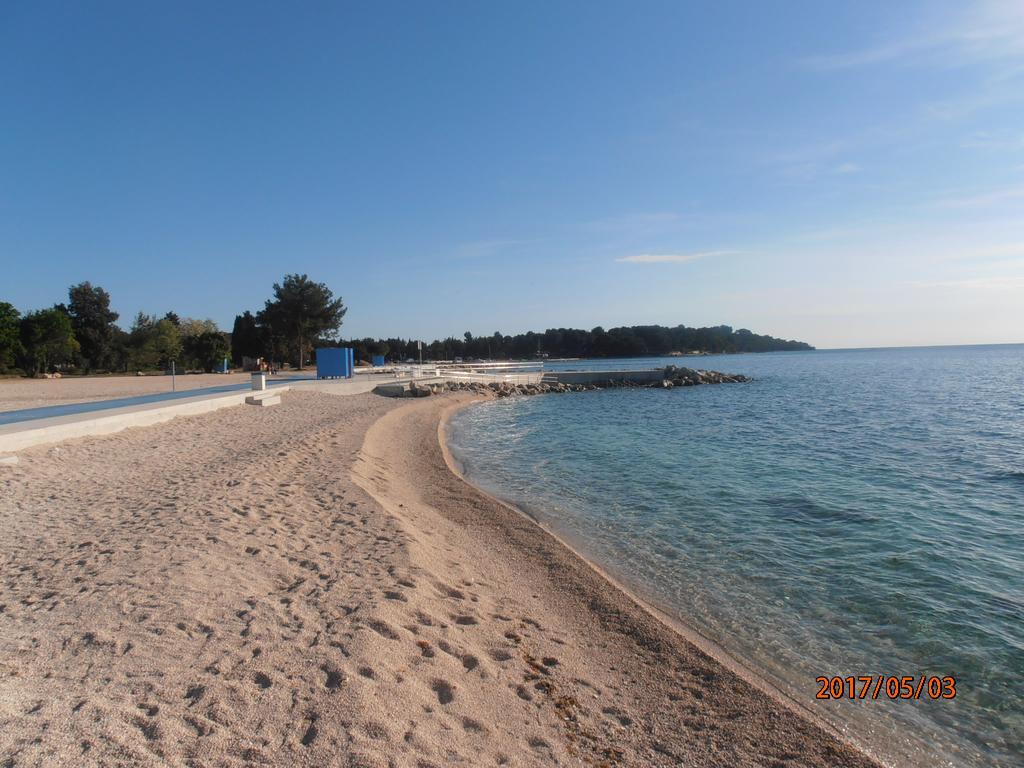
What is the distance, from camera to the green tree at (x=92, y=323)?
52969 mm

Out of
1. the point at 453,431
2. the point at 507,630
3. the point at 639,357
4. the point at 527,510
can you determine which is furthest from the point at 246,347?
the point at 639,357

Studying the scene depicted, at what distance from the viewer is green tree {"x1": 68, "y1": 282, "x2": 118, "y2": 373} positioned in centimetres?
5297

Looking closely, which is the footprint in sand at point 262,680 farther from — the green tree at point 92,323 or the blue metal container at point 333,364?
the green tree at point 92,323

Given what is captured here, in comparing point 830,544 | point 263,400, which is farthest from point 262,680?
point 263,400

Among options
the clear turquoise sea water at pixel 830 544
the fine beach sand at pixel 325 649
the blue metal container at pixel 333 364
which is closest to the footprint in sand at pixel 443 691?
the fine beach sand at pixel 325 649

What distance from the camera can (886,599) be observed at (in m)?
6.47

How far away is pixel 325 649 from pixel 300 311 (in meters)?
55.0

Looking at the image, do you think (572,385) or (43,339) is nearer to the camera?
(43,339)

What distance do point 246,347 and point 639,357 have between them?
102 m

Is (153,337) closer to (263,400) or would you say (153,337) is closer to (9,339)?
(9,339)

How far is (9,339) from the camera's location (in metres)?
43.5

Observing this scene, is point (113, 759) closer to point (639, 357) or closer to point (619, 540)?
point (619, 540)

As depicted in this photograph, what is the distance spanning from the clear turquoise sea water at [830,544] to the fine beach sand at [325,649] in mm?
880
